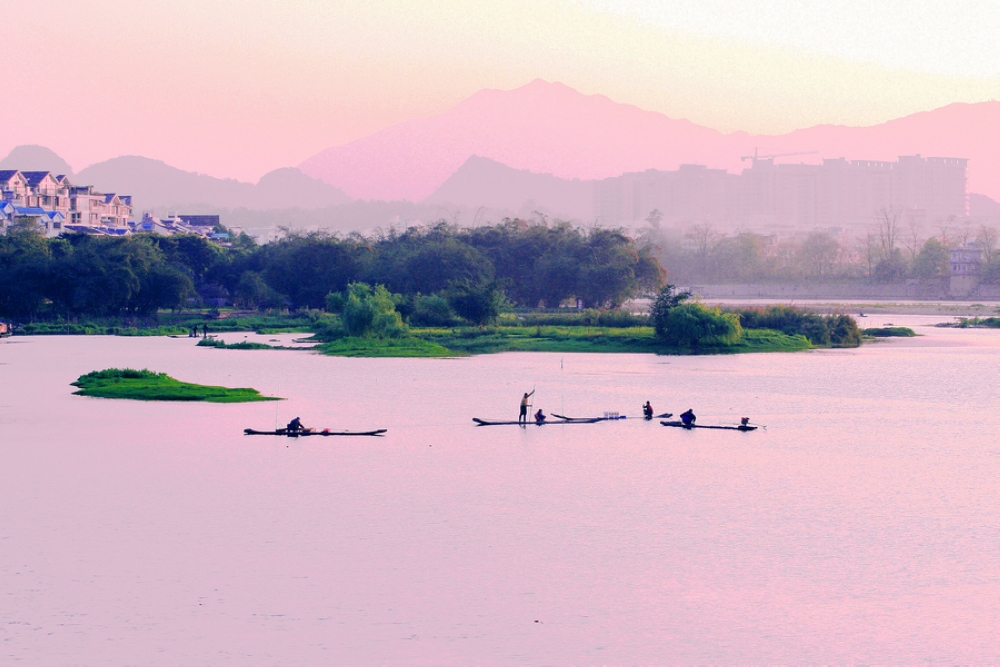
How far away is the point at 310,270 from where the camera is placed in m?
99.7

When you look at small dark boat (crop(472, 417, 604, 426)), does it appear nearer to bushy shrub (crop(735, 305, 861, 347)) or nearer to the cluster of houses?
bushy shrub (crop(735, 305, 861, 347))

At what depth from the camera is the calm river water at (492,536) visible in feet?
49.1

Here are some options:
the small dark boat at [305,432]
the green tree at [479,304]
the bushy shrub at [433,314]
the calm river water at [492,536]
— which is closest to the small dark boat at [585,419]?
the calm river water at [492,536]

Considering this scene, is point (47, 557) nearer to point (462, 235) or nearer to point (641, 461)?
point (641, 461)

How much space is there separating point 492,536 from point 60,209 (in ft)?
447

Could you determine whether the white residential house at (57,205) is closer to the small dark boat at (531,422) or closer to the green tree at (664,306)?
the green tree at (664,306)

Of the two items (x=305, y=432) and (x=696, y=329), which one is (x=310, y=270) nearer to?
(x=696, y=329)

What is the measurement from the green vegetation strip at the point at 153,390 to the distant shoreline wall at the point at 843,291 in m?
114

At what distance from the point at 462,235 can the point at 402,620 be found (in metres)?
95.1

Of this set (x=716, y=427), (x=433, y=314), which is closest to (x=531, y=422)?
(x=716, y=427)

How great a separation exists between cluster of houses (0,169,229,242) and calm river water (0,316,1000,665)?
9544 cm

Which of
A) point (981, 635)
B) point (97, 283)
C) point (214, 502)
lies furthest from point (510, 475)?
point (97, 283)

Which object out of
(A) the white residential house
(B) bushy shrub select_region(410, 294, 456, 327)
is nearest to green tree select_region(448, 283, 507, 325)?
(B) bushy shrub select_region(410, 294, 456, 327)

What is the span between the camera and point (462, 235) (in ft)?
360
